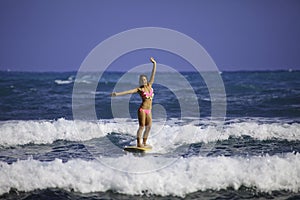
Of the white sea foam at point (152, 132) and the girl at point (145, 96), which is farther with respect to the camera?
the white sea foam at point (152, 132)

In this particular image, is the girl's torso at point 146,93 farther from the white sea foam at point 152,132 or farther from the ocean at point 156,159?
the white sea foam at point 152,132

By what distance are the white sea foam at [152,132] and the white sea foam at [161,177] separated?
3.22 metres

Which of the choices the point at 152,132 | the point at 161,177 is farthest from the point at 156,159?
the point at 152,132

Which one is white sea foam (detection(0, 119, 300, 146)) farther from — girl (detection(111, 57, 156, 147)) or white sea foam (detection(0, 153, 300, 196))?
white sea foam (detection(0, 153, 300, 196))

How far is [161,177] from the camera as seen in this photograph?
7043mm

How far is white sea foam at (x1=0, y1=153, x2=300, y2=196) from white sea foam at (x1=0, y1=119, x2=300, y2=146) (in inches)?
127

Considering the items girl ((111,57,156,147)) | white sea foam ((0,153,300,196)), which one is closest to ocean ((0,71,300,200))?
white sea foam ((0,153,300,196))

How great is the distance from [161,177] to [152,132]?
5.16 m

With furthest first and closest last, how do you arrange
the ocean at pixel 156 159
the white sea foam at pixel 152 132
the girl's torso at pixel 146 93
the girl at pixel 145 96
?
the white sea foam at pixel 152 132 < the girl's torso at pixel 146 93 < the girl at pixel 145 96 < the ocean at pixel 156 159

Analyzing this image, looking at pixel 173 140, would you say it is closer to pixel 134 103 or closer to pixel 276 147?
pixel 276 147

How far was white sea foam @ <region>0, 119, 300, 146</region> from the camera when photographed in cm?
1120

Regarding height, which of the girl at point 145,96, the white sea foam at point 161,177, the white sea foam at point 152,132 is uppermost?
the girl at point 145,96

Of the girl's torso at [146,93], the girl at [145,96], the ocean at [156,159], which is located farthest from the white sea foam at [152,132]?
the girl's torso at [146,93]

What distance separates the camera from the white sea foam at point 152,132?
441 inches
